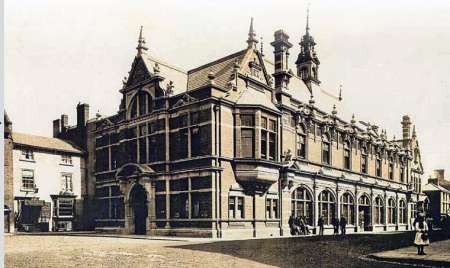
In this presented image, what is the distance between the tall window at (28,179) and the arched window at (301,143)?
62.2 feet

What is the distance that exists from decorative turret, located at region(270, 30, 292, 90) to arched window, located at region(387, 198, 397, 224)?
20.0 m

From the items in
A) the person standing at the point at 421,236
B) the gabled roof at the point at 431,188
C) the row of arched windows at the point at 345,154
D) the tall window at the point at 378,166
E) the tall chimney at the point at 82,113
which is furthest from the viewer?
the gabled roof at the point at 431,188

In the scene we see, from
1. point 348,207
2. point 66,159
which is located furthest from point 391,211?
point 66,159

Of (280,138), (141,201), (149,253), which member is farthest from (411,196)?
(149,253)

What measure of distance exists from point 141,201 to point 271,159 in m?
8.53

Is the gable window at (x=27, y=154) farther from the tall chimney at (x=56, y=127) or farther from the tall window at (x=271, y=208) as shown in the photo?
the tall window at (x=271, y=208)

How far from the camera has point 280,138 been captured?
28609mm

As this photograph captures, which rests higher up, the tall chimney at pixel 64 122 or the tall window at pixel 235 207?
the tall chimney at pixel 64 122

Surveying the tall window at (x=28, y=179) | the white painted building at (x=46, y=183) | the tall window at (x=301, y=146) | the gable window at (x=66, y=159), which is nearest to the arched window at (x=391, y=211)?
the tall window at (x=301, y=146)

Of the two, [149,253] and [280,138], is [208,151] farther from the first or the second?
[149,253]

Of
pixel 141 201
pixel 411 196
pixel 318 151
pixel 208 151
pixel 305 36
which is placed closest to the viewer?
pixel 208 151

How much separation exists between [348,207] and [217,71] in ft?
52.0

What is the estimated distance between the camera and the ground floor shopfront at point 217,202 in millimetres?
24562

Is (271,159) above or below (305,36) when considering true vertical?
below
